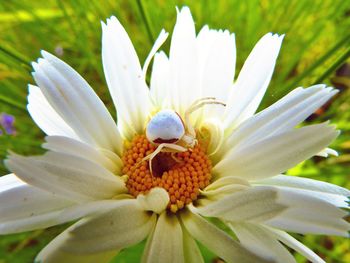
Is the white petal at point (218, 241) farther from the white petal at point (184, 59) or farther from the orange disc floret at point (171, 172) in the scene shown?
the white petal at point (184, 59)

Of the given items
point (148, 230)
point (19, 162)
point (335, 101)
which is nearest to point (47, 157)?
point (19, 162)

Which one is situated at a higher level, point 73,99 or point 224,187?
point 73,99

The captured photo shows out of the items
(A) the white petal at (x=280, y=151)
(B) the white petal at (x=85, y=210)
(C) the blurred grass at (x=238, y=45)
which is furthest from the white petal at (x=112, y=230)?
(C) the blurred grass at (x=238, y=45)

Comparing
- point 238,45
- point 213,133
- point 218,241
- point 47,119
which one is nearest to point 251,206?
point 218,241

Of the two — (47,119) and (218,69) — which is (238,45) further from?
(47,119)

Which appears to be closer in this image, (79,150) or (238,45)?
(79,150)

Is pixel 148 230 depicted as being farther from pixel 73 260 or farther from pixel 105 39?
pixel 105 39

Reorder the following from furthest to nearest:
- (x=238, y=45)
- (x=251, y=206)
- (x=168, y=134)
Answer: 1. (x=238, y=45)
2. (x=168, y=134)
3. (x=251, y=206)
